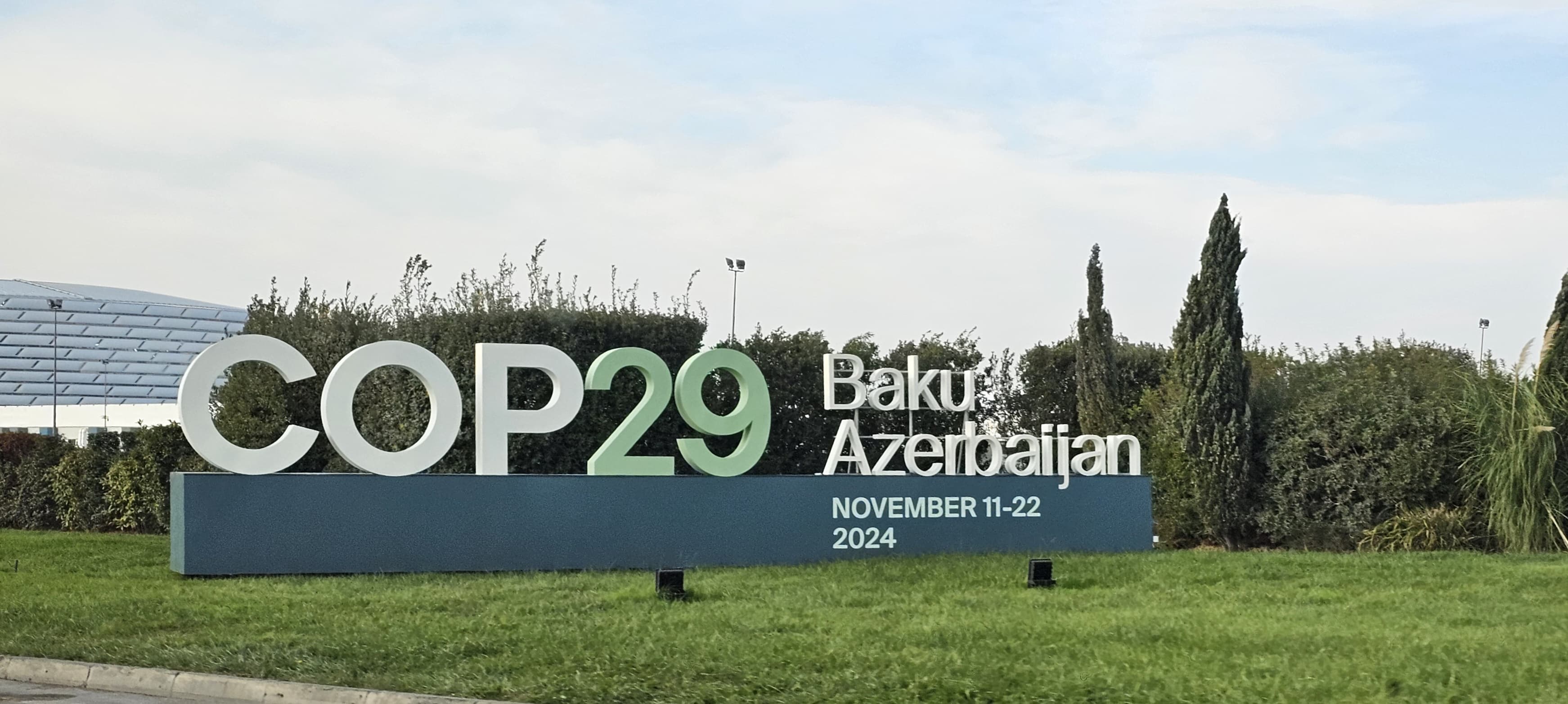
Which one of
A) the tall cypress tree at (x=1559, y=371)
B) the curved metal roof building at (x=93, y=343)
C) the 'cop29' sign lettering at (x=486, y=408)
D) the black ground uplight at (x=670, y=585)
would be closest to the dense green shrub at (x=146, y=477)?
the 'cop29' sign lettering at (x=486, y=408)

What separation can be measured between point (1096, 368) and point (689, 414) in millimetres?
13429

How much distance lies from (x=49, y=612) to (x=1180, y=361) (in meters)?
16.9

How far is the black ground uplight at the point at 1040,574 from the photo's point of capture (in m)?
15.3

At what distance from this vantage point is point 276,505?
16906 millimetres

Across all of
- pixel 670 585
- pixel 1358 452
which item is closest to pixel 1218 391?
pixel 1358 452

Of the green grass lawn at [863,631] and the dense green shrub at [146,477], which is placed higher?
the dense green shrub at [146,477]

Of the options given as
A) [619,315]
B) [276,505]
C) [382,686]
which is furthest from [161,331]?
[382,686]

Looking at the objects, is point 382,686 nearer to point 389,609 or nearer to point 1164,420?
point 389,609

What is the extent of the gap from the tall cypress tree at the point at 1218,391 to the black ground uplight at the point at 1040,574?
9.19 m

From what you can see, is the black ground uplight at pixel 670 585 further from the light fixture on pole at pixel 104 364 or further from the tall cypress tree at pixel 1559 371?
the light fixture on pole at pixel 104 364

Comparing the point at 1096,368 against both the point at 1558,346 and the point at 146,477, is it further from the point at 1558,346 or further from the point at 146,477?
the point at 146,477

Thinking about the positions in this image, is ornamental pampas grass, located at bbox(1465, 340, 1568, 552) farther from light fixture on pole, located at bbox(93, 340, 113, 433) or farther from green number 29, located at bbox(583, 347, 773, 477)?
light fixture on pole, located at bbox(93, 340, 113, 433)

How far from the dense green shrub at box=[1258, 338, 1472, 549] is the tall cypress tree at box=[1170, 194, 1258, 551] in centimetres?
48

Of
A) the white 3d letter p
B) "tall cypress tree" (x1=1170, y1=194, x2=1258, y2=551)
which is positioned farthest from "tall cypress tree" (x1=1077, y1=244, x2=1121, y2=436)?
the white 3d letter p
